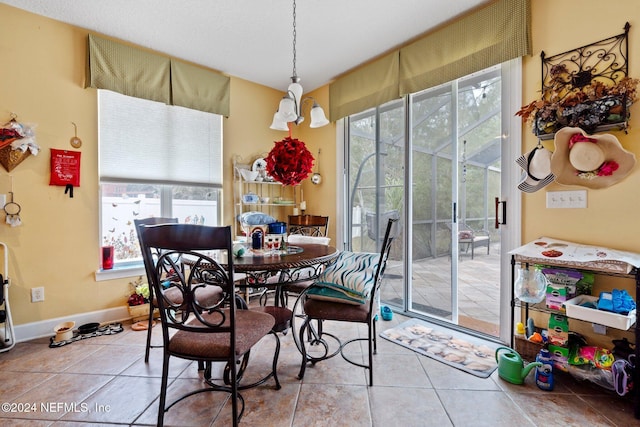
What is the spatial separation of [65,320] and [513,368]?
143 inches

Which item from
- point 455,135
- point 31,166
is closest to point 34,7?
point 31,166

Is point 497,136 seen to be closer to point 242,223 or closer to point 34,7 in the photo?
point 242,223

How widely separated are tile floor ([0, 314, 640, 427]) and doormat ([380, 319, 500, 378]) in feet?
0.35

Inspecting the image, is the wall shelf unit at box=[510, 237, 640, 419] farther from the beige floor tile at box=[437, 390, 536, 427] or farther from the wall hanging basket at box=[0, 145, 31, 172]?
the wall hanging basket at box=[0, 145, 31, 172]

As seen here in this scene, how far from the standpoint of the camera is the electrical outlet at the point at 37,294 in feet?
8.09

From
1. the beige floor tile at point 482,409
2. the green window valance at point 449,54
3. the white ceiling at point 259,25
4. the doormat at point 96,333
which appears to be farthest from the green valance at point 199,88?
the beige floor tile at point 482,409

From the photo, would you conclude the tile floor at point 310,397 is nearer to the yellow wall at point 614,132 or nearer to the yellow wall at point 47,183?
the yellow wall at point 47,183

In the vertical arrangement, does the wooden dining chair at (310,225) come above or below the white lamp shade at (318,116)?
below

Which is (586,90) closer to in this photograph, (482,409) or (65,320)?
(482,409)

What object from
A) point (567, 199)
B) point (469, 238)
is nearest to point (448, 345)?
point (469, 238)

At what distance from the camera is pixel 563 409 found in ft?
5.11

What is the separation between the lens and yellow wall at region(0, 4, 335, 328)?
238 cm

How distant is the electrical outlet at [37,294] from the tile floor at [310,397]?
1.59 feet

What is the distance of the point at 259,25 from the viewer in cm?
259
